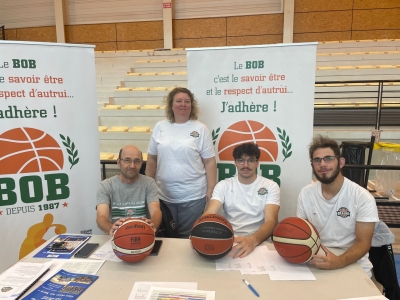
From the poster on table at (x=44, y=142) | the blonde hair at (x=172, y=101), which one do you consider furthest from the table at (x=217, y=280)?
the blonde hair at (x=172, y=101)

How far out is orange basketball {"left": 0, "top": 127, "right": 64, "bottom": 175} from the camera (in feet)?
8.37

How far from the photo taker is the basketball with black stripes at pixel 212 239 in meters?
1.59

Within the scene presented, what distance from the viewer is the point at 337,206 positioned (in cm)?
189

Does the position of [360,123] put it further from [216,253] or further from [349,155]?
[216,253]

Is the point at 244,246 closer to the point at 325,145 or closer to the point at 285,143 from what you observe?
the point at 325,145

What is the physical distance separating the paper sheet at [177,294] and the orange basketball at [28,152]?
1786mm

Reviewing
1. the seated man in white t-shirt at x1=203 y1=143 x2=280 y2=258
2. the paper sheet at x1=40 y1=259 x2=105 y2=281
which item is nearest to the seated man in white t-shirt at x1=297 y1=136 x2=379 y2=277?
the seated man in white t-shirt at x1=203 y1=143 x2=280 y2=258

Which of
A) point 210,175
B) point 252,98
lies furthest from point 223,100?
point 210,175

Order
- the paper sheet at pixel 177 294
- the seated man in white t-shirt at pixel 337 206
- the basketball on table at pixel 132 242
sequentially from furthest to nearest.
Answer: the seated man in white t-shirt at pixel 337 206
the basketball on table at pixel 132 242
the paper sheet at pixel 177 294

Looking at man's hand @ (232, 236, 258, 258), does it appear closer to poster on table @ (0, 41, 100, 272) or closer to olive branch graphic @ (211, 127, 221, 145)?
olive branch graphic @ (211, 127, 221, 145)

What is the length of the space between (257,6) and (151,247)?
327 inches

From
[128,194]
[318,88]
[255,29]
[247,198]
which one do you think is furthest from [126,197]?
[255,29]

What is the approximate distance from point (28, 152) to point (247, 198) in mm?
1870

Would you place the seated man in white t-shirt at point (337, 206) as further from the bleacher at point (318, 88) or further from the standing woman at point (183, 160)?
the bleacher at point (318, 88)
